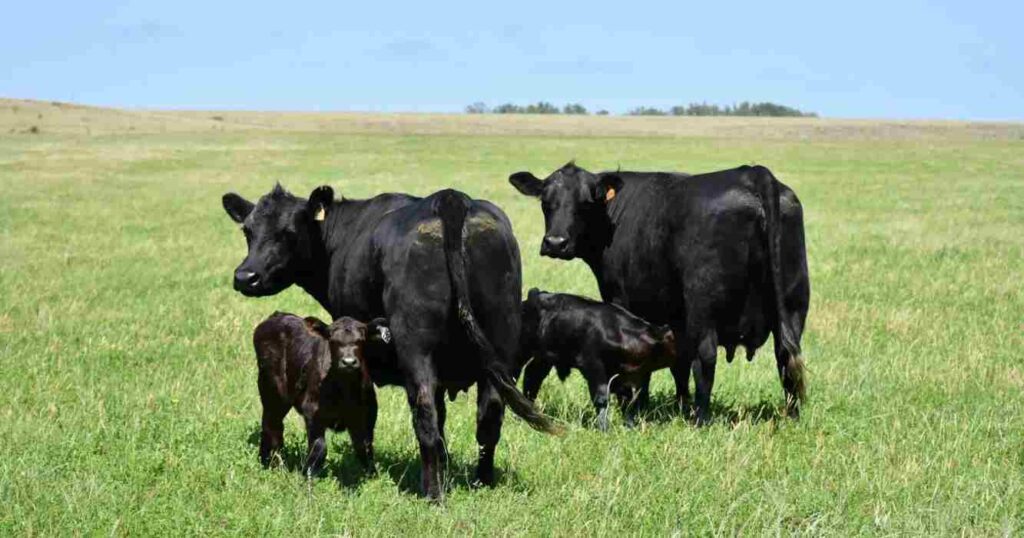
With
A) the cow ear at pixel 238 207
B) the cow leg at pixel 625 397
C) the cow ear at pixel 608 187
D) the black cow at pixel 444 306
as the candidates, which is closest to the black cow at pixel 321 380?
the black cow at pixel 444 306

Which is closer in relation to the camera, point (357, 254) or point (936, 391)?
point (357, 254)

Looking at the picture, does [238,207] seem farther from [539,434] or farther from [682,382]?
[682,382]

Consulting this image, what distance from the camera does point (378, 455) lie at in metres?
8.83

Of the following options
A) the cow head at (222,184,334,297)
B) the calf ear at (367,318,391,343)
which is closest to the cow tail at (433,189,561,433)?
the calf ear at (367,318,391,343)

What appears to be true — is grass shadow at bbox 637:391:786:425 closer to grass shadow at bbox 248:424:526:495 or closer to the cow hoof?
grass shadow at bbox 248:424:526:495

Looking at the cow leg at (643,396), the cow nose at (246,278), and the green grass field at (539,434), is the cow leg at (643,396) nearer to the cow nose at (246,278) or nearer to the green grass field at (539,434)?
the green grass field at (539,434)

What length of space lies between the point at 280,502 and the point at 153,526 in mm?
811

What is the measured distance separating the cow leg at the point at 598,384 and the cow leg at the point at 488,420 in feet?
6.86

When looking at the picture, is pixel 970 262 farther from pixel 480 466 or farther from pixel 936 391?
pixel 480 466

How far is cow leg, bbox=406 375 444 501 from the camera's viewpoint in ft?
24.1

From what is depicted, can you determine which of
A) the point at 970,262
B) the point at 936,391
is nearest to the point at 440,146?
the point at 970,262

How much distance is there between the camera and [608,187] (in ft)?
36.3

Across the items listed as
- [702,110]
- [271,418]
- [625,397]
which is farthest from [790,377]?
[702,110]

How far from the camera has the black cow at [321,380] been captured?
24.9 ft
